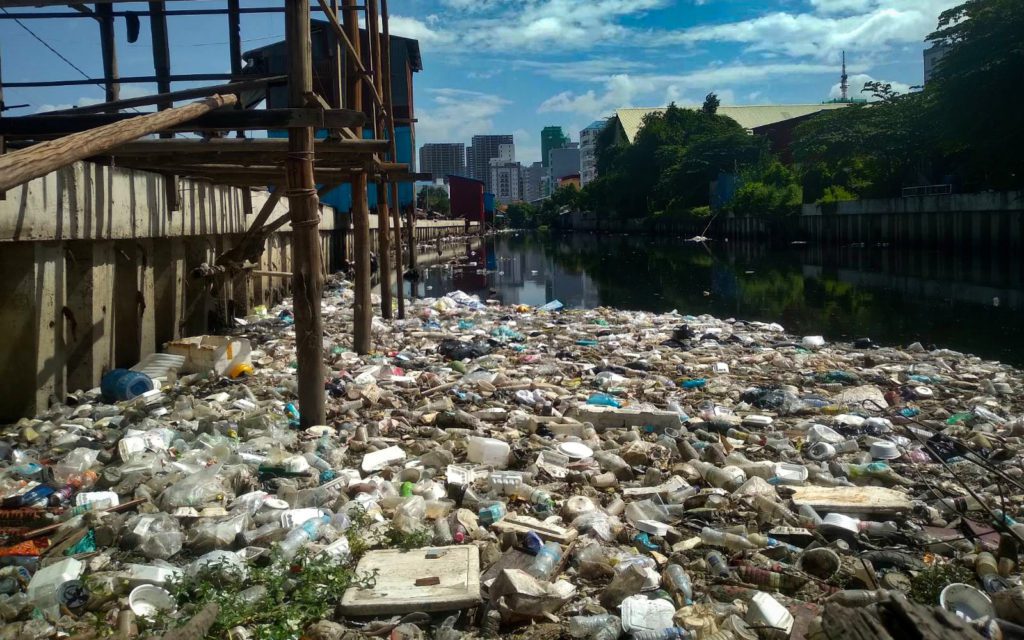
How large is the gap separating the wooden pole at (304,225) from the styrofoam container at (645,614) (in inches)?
107

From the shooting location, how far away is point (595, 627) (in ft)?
9.39

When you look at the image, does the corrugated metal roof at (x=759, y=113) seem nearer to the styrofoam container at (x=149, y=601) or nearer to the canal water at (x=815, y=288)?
the canal water at (x=815, y=288)

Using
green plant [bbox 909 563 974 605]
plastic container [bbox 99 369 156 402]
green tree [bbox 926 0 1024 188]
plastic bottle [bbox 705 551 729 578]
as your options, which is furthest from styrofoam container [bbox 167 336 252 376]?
green tree [bbox 926 0 1024 188]

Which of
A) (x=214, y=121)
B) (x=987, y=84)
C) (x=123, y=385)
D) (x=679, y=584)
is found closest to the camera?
(x=679, y=584)

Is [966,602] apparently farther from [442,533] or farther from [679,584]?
[442,533]

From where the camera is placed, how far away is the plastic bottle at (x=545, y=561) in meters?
3.22

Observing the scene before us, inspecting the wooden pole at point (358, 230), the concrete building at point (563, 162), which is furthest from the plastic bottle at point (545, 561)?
the concrete building at point (563, 162)

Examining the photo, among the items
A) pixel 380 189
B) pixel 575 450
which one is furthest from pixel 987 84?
pixel 575 450

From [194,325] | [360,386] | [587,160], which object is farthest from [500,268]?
[587,160]

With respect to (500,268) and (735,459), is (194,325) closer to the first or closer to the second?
(735,459)

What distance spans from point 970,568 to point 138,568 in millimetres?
3174

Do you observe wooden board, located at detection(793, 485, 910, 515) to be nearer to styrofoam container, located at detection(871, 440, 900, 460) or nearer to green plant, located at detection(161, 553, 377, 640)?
styrofoam container, located at detection(871, 440, 900, 460)

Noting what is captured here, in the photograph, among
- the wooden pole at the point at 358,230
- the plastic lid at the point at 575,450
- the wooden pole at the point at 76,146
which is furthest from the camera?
the wooden pole at the point at 358,230

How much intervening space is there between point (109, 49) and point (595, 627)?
8210mm
